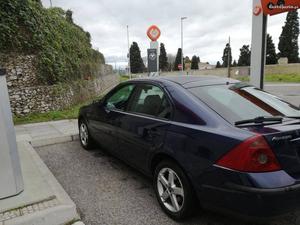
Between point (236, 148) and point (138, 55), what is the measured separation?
70.1 metres

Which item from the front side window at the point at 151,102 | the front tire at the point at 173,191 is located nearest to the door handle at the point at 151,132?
the front side window at the point at 151,102

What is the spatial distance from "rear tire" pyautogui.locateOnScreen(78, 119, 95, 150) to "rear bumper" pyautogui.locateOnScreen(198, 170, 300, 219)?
11.3 ft

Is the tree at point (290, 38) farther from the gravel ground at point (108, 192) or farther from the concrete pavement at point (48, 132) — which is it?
the gravel ground at point (108, 192)

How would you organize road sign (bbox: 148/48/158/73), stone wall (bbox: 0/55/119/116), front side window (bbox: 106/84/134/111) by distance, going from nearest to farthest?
front side window (bbox: 106/84/134/111)
road sign (bbox: 148/48/158/73)
stone wall (bbox: 0/55/119/116)

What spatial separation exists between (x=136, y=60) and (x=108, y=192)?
68.0m

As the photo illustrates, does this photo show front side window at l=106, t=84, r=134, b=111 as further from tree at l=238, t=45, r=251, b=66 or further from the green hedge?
tree at l=238, t=45, r=251, b=66

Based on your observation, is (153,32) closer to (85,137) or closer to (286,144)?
(85,137)

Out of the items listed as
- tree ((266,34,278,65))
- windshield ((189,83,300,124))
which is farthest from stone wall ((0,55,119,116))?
tree ((266,34,278,65))

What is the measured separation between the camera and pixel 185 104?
A: 2914mm

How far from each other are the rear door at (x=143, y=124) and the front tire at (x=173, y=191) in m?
0.27

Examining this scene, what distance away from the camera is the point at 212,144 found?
8.09 feet

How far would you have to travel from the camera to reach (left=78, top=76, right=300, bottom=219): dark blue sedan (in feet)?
7.36

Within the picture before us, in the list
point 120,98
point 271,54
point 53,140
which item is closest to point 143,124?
point 120,98

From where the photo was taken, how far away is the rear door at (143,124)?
3.15 metres
